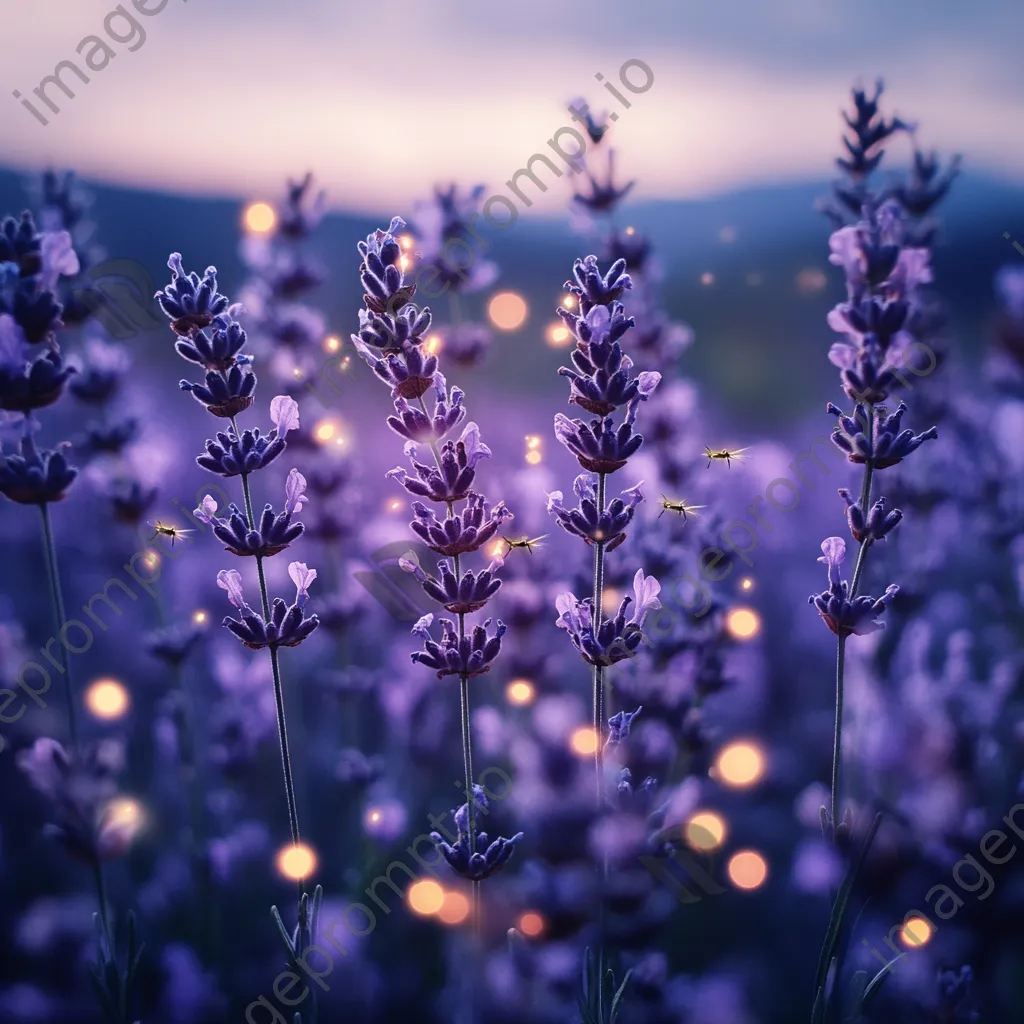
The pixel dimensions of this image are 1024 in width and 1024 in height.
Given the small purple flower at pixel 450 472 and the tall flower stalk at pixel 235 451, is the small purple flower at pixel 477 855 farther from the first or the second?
the small purple flower at pixel 450 472

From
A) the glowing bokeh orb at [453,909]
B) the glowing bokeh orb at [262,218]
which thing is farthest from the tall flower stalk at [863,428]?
the glowing bokeh orb at [262,218]

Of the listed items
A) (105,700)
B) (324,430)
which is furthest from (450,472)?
(105,700)

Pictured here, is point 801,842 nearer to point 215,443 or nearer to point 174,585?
point 215,443

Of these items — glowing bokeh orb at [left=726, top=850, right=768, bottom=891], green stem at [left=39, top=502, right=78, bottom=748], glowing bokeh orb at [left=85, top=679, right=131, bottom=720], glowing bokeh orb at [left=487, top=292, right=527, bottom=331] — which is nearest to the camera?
green stem at [left=39, top=502, right=78, bottom=748]

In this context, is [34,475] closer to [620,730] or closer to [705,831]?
[620,730]

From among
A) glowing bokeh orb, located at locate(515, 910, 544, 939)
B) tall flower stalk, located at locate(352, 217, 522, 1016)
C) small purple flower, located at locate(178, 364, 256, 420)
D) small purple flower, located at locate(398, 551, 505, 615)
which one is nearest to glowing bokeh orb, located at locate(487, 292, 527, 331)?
tall flower stalk, located at locate(352, 217, 522, 1016)

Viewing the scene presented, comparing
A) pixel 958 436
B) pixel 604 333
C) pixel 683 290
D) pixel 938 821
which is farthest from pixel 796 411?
pixel 604 333

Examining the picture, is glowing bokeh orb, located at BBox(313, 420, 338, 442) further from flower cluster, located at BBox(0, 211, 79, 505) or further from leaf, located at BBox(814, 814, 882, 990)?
leaf, located at BBox(814, 814, 882, 990)
